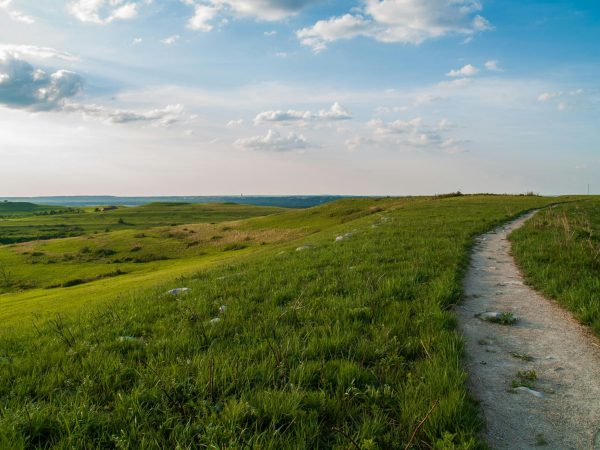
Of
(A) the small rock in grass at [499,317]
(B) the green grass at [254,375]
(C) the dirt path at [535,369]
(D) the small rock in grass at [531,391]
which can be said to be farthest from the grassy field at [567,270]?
(D) the small rock in grass at [531,391]

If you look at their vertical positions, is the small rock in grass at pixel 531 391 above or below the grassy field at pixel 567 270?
below

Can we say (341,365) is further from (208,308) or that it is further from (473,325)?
(208,308)

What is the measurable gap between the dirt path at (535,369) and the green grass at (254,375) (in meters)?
0.40

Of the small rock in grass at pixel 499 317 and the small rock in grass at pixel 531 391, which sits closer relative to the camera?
the small rock in grass at pixel 531 391

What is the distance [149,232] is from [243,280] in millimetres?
106919

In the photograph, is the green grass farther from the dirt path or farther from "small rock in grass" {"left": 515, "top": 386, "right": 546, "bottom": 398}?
"small rock in grass" {"left": 515, "top": 386, "right": 546, "bottom": 398}

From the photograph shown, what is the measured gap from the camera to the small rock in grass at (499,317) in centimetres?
798

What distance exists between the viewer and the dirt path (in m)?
4.28

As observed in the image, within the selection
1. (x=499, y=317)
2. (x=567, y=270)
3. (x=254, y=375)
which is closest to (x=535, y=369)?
(x=499, y=317)

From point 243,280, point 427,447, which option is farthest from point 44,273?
point 427,447

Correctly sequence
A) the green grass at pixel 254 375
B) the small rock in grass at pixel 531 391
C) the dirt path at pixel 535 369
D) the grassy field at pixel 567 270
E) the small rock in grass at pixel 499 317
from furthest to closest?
the grassy field at pixel 567 270 → the small rock in grass at pixel 499 317 → the small rock in grass at pixel 531 391 → the dirt path at pixel 535 369 → the green grass at pixel 254 375

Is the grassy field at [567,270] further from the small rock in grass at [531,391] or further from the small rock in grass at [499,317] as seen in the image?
the small rock in grass at [531,391]

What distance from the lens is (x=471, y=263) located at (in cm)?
1455

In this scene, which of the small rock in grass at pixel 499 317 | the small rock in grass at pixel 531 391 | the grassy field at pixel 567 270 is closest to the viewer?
the small rock in grass at pixel 531 391
